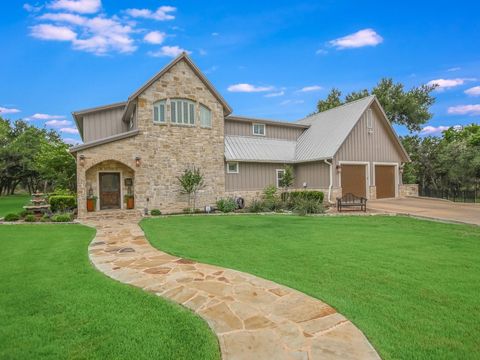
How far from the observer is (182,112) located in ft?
51.7

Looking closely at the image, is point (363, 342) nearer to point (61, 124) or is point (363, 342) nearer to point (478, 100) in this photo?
point (478, 100)

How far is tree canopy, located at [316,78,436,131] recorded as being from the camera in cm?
2822

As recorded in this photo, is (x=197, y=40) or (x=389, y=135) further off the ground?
(x=197, y=40)

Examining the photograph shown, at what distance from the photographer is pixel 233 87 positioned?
34375 mm

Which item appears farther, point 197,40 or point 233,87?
point 233,87

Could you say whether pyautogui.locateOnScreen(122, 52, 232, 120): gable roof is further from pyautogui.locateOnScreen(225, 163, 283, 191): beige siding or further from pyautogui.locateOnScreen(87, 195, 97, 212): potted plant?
pyautogui.locateOnScreen(87, 195, 97, 212): potted plant

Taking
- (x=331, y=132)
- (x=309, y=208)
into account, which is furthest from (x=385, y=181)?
(x=309, y=208)

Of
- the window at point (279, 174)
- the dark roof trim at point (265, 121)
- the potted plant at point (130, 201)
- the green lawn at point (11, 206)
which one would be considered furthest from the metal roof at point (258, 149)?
the green lawn at point (11, 206)

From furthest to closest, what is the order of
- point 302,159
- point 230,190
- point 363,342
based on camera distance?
point 302,159
point 230,190
point 363,342

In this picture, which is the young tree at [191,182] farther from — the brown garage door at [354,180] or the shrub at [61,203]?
the brown garage door at [354,180]

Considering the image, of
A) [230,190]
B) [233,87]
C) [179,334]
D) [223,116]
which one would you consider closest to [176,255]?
[179,334]

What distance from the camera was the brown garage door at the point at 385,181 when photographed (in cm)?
1930

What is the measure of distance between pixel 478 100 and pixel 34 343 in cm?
3118

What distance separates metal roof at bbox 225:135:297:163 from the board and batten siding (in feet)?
11.7
